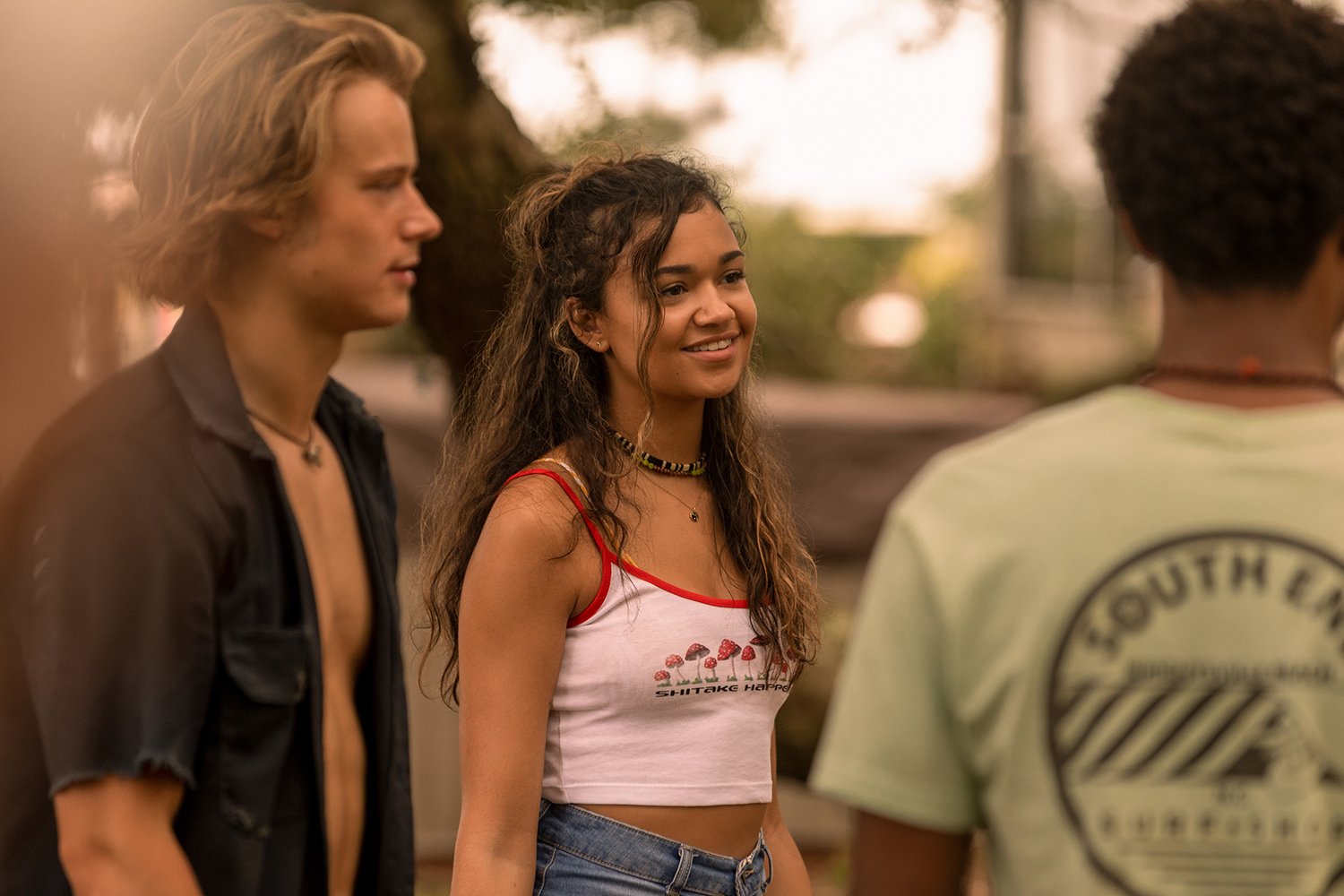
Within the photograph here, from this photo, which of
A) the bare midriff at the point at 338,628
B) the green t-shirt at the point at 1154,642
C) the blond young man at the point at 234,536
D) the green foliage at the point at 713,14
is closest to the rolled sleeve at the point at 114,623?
the blond young man at the point at 234,536

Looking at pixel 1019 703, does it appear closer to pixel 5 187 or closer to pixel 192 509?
pixel 192 509

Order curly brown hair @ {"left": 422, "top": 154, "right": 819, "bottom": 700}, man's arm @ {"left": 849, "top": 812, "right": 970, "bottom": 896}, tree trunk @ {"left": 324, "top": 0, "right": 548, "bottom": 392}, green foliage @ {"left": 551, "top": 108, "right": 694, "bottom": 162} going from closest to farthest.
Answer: man's arm @ {"left": 849, "top": 812, "right": 970, "bottom": 896} → curly brown hair @ {"left": 422, "top": 154, "right": 819, "bottom": 700} → green foliage @ {"left": 551, "top": 108, "right": 694, "bottom": 162} → tree trunk @ {"left": 324, "top": 0, "right": 548, "bottom": 392}

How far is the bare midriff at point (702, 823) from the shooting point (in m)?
2.30

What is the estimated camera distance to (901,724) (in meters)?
1.54

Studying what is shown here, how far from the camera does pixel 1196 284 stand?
153 centimetres

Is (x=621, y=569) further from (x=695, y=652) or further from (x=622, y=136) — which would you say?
(x=622, y=136)

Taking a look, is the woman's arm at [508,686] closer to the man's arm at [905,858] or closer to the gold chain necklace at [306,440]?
the gold chain necklace at [306,440]

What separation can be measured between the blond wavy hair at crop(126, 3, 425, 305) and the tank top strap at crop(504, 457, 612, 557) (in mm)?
600

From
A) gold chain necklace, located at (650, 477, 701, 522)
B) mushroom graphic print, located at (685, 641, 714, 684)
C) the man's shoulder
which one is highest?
the man's shoulder

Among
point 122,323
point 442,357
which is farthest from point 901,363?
point 122,323

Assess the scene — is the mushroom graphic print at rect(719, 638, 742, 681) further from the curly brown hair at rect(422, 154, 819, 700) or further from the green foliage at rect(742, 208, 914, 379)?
the green foliage at rect(742, 208, 914, 379)

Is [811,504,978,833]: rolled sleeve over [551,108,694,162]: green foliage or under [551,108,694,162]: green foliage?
under

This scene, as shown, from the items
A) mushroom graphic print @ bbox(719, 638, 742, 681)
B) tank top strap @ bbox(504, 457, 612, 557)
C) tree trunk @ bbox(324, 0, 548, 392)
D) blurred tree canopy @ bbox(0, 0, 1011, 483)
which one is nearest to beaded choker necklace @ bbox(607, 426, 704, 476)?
tank top strap @ bbox(504, 457, 612, 557)

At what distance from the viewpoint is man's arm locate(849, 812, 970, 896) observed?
5.14 feet
